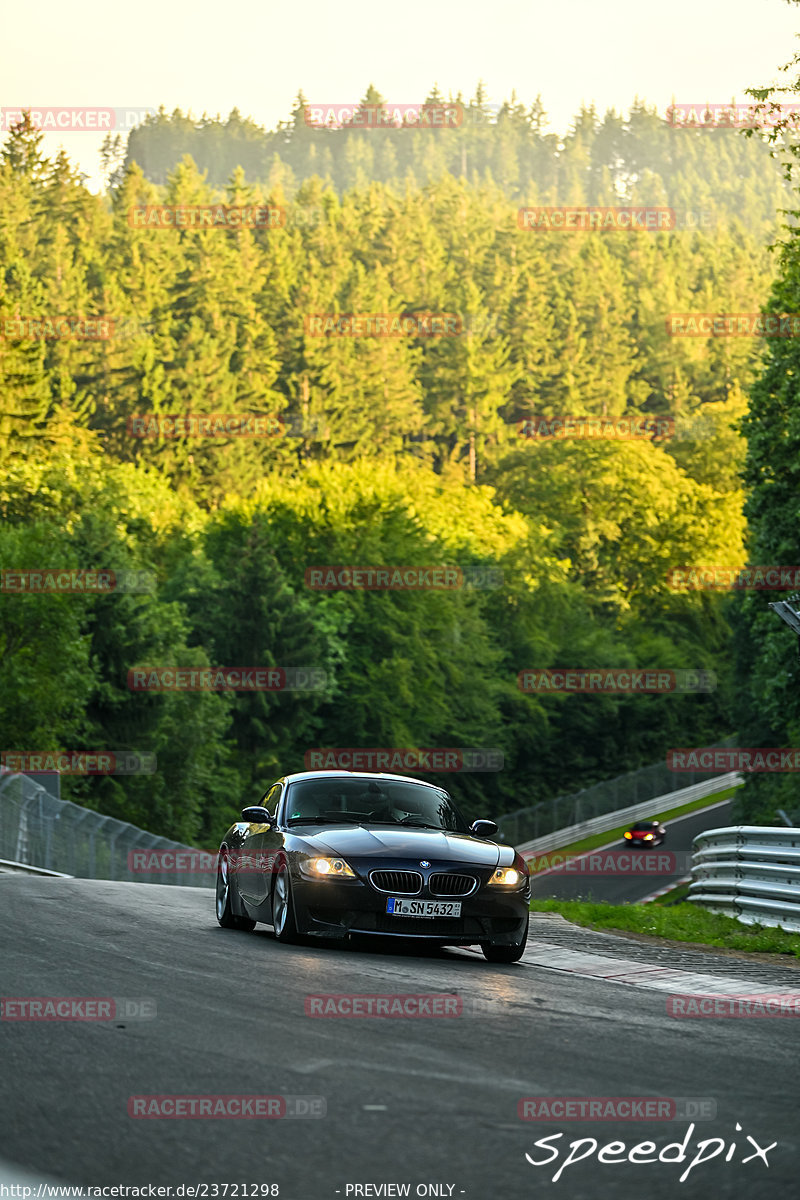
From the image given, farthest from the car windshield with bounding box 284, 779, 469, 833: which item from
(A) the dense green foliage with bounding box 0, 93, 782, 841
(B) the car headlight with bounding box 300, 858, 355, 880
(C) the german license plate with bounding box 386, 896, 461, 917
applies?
(A) the dense green foliage with bounding box 0, 93, 782, 841

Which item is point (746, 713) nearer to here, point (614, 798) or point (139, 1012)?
point (614, 798)

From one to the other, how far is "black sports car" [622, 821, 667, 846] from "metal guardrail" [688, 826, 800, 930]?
45.8 m

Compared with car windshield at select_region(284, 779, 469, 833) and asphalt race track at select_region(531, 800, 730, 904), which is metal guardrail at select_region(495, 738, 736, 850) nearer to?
asphalt race track at select_region(531, 800, 730, 904)

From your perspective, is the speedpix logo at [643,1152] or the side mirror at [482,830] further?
the side mirror at [482,830]

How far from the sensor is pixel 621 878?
55.1 metres

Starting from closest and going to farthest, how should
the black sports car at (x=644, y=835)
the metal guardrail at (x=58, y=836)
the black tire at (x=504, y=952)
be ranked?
the black tire at (x=504, y=952) → the metal guardrail at (x=58, y=836) → the black sports car at (x=644, y=835)

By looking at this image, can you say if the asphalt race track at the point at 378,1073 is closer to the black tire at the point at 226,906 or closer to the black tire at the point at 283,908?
the black tire at the point at 283,908

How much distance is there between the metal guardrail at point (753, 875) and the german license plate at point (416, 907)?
4.81 metres

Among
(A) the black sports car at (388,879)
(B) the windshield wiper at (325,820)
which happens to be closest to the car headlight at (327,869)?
(A) the black sports car at (388,879)

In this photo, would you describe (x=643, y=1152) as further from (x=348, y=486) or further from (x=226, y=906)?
(x=348, y=486)

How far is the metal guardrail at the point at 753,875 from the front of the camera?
15.3 meters

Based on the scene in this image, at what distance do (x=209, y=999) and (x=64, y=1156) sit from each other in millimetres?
3385

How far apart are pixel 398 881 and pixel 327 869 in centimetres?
53

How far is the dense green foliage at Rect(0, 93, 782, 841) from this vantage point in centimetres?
6212
